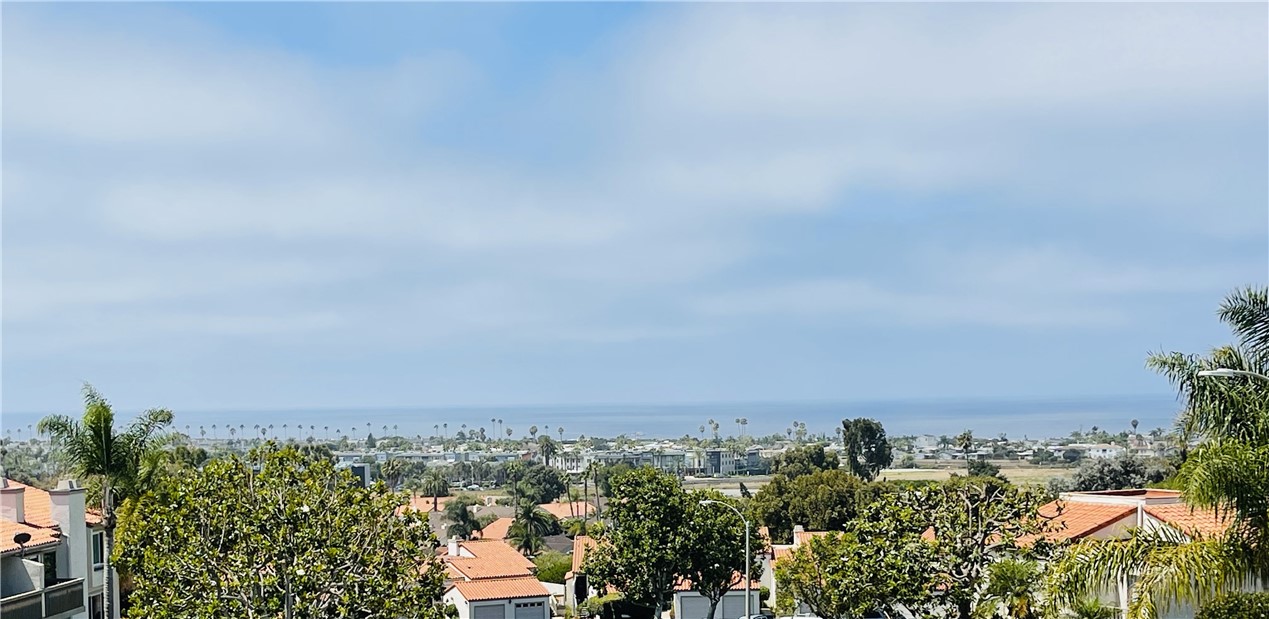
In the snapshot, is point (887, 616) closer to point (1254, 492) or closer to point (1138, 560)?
point (1138, 560)

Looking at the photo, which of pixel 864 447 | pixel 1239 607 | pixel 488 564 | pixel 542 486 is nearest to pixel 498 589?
pixel 488 564

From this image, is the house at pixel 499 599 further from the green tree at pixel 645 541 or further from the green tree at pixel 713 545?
the green tree at pixel 713 545

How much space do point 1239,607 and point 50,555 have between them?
32.7 m

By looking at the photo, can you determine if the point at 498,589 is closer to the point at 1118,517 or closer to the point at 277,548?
the point at 1118,517

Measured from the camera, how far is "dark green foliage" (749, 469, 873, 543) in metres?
84.2

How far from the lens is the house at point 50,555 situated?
3581 centimetres

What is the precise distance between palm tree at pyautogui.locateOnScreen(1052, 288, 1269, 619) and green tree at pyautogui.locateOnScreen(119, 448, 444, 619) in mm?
13386

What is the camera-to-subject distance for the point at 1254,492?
68.4 ft

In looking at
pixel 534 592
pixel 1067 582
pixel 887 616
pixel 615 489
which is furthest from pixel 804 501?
pixel 1067 582

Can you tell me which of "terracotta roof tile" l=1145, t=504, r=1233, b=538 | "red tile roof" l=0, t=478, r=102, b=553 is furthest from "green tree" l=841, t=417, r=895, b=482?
"red tile roof" l=0, t=478, r=102, b=553

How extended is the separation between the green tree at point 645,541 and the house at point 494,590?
9.66 metres

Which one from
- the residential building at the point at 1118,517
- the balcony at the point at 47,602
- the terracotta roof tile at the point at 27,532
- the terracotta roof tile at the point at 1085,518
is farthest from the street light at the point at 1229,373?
the terracotta roof tile at the point at 27,532

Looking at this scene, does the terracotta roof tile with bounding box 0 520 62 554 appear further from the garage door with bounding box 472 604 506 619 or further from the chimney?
the garage door with bounding box 472 604 506 619

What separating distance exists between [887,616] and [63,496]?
2499 centimetres
